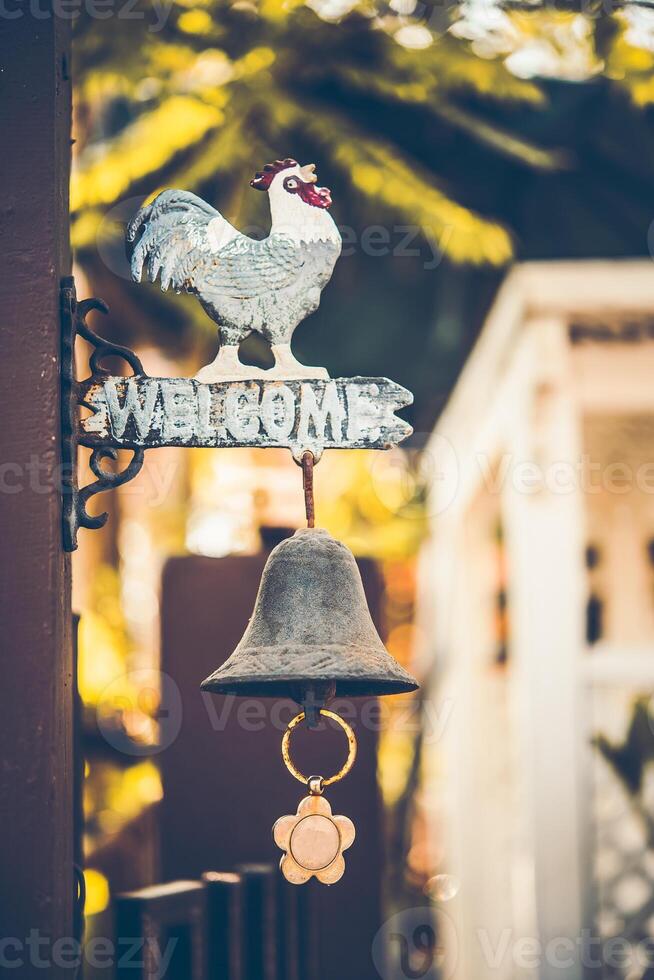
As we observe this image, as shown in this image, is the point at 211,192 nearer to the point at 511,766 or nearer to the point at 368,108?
the point at 368,108

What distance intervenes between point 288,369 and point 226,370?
0.12 metres

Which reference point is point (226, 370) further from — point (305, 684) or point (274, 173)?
point (305, 684)

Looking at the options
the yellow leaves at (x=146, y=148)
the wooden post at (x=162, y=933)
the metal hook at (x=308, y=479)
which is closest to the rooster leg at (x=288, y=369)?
the metal hook at (x=308, y=479)

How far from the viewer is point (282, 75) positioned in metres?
4.58

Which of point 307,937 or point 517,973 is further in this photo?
point 517,973

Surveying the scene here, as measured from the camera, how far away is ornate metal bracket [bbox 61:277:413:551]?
226cm

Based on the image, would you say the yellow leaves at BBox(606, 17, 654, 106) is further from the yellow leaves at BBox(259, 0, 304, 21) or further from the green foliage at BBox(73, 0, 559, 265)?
the yellow leaves at BBox(259, 0, 304, 21)

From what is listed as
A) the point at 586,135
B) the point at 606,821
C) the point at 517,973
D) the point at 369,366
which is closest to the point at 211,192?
the point at 586,135

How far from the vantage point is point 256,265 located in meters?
2.34

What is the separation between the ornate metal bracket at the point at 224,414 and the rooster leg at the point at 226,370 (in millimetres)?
18

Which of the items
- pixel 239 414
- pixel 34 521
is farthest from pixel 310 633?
pixel 34 521

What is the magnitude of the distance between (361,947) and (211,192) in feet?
11.0

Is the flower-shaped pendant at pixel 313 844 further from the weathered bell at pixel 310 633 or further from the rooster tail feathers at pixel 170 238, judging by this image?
the rooster tail feathers at pixel 170 238

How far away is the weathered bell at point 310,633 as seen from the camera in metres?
2.28
